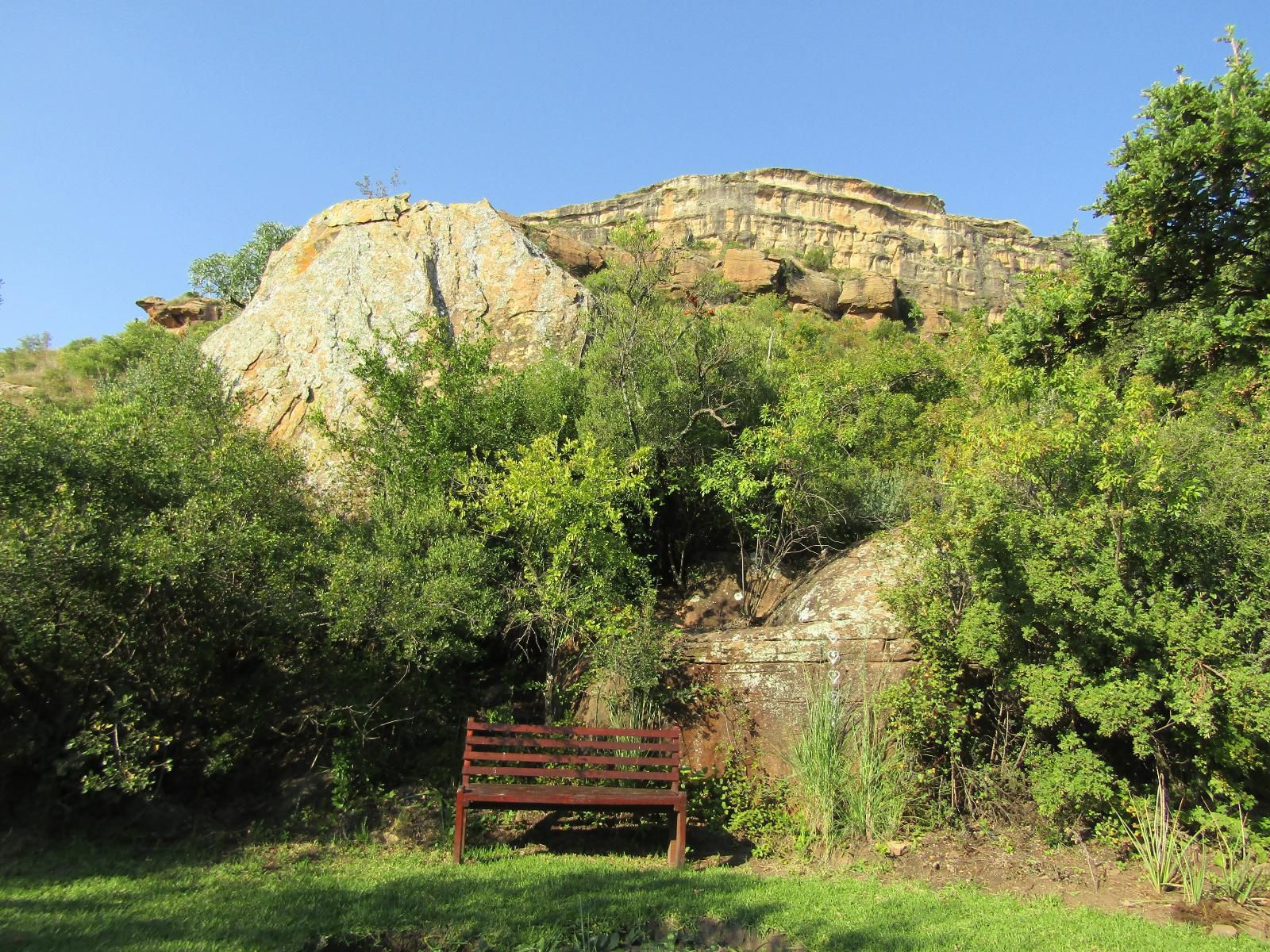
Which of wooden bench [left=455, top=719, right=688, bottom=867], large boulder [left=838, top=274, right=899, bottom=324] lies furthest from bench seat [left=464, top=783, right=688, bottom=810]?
large boulder [left=838, top=274, right=899, bottom=324]

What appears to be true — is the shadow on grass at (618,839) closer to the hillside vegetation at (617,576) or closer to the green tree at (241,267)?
the hillside vegetation at (617,576)

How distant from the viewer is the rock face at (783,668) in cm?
758

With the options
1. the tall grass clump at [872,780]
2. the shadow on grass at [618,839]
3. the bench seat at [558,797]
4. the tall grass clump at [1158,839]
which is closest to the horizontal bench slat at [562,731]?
the bench seat at [558,797]

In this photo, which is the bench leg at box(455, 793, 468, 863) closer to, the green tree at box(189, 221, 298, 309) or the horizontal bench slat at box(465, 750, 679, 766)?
the horizontal bench slat at box(465, 750, 679, 766)

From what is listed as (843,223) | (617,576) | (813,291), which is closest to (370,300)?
(617,576)

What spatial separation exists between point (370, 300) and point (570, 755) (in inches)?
473

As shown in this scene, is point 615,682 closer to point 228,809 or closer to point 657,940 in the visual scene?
point 657,940

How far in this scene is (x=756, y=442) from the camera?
11398 millimetres

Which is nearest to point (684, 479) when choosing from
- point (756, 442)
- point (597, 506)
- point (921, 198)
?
point (756, 442)

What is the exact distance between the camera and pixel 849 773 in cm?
697

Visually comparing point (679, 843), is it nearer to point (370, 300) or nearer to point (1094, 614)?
point (1094, 614)

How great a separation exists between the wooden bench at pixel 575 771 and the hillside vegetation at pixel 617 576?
927 millimetres

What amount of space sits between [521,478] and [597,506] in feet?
2.92

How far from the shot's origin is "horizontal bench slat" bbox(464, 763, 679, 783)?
669cm
